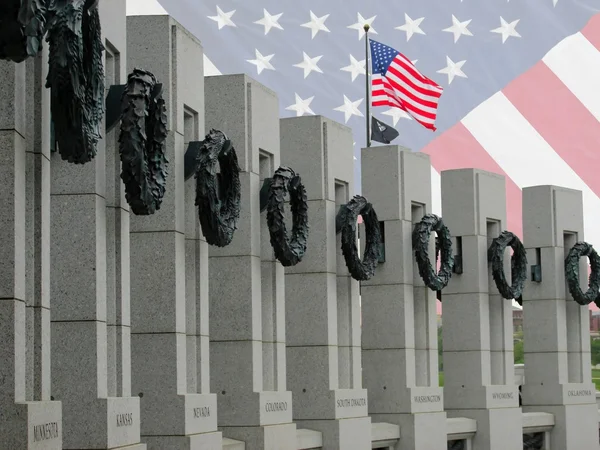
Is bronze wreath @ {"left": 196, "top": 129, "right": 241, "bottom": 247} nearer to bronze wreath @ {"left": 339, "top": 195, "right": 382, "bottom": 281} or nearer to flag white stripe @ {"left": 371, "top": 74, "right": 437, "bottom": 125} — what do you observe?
bronze wreath @ {"left": 339, "top": 195, "right": 382, "bottom": 281}

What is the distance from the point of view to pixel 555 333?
1519 inches

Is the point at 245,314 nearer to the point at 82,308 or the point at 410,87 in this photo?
the point at 82,308

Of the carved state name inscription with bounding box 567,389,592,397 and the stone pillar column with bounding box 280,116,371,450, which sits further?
the carved state name inscription with bounding box 567,389,592,397

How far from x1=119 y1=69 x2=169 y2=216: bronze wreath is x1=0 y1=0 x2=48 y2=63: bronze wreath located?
5.55 metres

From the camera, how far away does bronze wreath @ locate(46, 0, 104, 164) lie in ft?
53.8

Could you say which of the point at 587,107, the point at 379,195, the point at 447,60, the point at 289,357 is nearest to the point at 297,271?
the point at 289,357

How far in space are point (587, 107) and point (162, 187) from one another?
35.7 meters

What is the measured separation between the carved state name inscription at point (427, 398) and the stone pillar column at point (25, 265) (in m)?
16.4

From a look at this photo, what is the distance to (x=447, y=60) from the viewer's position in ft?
145

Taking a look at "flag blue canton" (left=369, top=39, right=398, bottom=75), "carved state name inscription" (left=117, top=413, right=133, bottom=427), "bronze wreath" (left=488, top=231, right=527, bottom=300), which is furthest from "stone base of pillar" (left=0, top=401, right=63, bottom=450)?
"bronze wreath" (left=488, top=231, right=527, bottom=300)

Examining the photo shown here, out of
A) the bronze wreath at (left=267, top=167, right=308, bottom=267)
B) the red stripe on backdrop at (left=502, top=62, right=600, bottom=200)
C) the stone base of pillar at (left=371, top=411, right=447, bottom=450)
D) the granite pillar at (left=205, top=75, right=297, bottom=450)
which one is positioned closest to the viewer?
the granite pillar at (left=205, top=75, right=297, bottom=450)

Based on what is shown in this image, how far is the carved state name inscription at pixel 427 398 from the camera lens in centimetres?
3228

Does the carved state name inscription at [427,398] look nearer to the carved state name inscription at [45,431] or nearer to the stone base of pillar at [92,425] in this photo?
the stone base of pillar at [92,425]

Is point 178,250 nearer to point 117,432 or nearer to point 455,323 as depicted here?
point 117,432
